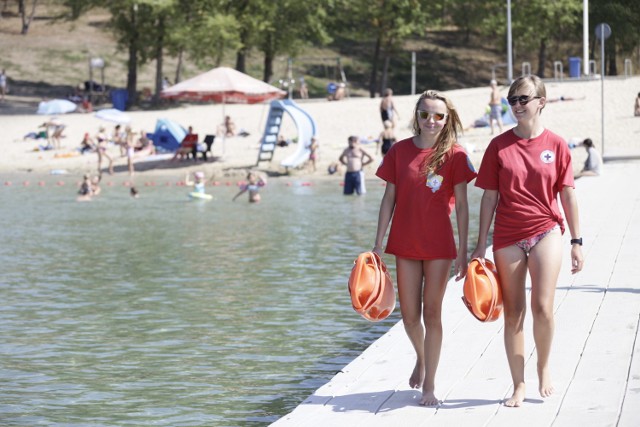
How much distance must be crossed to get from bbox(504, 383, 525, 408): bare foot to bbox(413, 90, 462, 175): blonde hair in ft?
4.31

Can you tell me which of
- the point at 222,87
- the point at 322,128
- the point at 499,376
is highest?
the point at 222,87

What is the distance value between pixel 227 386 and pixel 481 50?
6992 centimetres

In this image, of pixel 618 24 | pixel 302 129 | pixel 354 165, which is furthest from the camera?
pixel 618 24

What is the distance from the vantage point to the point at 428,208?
23.6ft

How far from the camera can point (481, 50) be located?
3083 inches

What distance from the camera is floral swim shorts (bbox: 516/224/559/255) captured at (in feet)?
22.6

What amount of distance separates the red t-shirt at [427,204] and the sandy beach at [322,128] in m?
28.2

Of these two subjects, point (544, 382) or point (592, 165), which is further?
point (592, 165)

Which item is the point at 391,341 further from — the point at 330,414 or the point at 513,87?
the point at 513,87

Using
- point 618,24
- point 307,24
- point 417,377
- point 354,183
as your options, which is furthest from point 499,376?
point 618,24

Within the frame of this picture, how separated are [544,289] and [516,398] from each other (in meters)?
0.63

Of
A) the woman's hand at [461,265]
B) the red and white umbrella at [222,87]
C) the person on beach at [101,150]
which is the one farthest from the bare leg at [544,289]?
the person on beach at [101,150]

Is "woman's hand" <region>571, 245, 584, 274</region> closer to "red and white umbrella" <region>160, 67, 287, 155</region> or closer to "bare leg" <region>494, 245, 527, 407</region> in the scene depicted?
"bare leg" <region>494, 245, 527, 407</region>

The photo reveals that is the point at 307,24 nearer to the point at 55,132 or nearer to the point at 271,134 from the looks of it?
the point at 55,132
